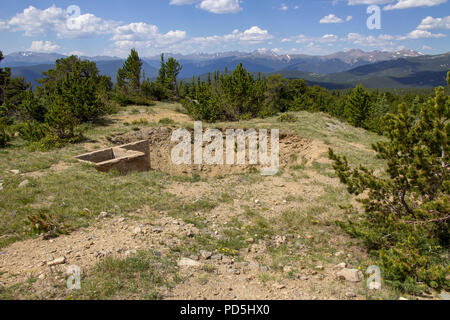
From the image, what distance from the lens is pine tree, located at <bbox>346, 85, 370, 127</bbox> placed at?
34625 millimetres

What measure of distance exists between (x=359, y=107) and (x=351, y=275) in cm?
3558

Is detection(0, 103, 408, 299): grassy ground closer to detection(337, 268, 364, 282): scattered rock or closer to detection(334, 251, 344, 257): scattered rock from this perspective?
detection(334, 251, 344, 257): scattered rock

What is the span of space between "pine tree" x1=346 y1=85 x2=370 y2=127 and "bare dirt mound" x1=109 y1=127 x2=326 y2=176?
928 inches

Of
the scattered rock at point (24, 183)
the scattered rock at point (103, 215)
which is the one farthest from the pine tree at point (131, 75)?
the scattered rock at point (103, 215)

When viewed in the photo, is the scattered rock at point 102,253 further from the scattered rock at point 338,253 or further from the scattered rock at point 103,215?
the scattered rock at point 338,253

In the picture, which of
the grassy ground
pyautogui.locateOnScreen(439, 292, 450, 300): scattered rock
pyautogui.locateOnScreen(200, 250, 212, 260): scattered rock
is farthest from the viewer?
pyautogui.locateOnScreen(200, 250, 212, 260): scattered rock

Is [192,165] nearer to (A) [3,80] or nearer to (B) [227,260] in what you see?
(B) [227,260]

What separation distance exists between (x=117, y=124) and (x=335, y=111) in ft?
148

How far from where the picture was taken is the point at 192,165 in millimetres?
16078

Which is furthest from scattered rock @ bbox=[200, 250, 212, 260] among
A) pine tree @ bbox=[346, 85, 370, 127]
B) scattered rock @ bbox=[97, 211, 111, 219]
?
pine tree @ bbox=[346, 85, 370, 127]

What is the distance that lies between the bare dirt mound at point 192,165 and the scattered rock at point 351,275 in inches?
392

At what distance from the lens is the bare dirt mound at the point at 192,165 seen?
15.1 meters

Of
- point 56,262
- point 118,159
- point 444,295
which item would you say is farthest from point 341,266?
point 118,159
